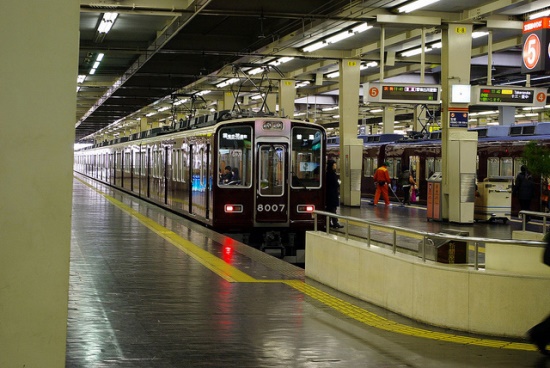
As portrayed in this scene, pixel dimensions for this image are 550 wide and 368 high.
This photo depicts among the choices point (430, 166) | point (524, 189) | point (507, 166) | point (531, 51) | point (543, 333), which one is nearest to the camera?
point (543, 333)

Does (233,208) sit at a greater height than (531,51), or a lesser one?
lesser

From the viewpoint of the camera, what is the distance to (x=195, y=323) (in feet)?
27.9

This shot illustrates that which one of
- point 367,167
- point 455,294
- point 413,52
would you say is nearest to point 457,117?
point 413,52

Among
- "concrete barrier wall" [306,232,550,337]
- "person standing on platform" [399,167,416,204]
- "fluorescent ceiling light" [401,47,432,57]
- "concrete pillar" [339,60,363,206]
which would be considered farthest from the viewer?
"person standing on platform" [399,167,416,204]

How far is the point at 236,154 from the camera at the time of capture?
18.0m

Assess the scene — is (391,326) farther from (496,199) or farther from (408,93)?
(496,199)

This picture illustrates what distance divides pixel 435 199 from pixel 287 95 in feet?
45.6

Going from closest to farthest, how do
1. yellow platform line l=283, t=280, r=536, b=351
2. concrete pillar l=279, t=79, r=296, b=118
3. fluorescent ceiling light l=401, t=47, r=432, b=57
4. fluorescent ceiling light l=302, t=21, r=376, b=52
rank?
yellow platform line l=283, t=280, r=536, b=351 < fluorescent ceiling light l=302, t=21, r=376, b=52 < fluorescent ceiling light l=401, t=47, r=432, b=57 < concrete pillar l=279, t=79, r=296, b=118

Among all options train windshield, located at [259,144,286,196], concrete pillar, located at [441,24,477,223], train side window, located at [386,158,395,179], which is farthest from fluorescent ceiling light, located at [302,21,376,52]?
train side window, located at [386,158,395,179]

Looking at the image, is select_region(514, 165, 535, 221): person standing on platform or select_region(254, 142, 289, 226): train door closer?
select_region(254, 142, 289, 226): train door

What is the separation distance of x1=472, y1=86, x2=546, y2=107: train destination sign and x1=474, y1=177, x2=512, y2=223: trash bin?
2.22 meters

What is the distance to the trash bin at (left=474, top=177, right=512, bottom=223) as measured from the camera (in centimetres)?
2316

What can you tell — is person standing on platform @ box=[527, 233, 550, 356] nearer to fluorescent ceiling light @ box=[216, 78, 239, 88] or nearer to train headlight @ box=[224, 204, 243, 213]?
train headlight @ box=[224, 204, 243, 213]

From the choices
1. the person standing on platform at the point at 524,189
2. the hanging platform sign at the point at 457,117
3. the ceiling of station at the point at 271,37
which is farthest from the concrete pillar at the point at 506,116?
the hanging platform sign at the point at 457,117
